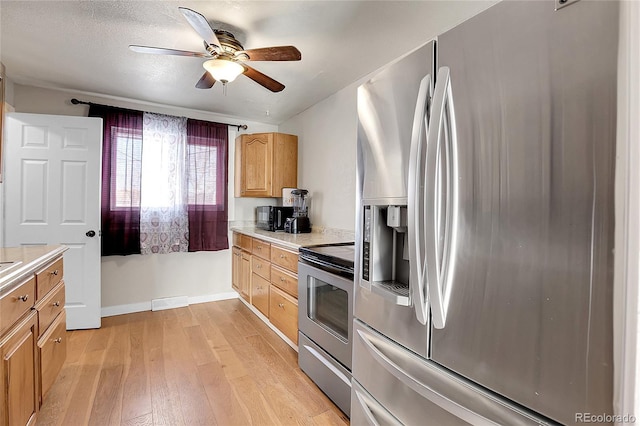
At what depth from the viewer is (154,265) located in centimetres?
353

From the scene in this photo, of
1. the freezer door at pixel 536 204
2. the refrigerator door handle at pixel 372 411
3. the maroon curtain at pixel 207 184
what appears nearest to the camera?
the freezer door at pixel 536 204

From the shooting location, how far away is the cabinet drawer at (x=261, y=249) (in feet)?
9.30

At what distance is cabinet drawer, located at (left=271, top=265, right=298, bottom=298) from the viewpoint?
2381 millimetres

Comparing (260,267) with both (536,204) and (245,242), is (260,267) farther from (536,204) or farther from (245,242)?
(536,204)

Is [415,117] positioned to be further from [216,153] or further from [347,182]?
[216,153]

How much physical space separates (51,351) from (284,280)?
59.8 inches

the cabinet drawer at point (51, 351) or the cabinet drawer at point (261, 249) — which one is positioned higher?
the cabinet drawer at point (261, 249)

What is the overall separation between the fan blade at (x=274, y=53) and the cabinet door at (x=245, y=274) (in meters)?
2.09

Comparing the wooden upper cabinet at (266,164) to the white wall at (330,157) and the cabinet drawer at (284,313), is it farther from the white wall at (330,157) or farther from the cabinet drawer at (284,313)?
the cabinet drawer at (284,313)

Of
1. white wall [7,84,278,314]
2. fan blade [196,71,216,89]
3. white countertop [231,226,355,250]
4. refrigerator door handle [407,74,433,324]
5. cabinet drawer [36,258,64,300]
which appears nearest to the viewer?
refrigerator door handle [407,74,433,324]

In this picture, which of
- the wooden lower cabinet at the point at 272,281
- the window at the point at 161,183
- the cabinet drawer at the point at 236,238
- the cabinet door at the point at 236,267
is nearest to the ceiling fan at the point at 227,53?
the wooden lower cabinet at the point at 272,281

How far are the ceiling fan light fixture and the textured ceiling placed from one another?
208 mm

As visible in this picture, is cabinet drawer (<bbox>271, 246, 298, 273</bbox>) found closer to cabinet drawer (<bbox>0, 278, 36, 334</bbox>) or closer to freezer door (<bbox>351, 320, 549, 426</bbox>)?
freezer door (<bbox>351, 320, 549, 426</bbox>)

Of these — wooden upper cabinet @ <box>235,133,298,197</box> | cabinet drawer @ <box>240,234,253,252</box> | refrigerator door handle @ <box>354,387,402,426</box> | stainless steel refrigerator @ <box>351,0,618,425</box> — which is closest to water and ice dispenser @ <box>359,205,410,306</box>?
stainless steel refrigerator @ <box>351,0,618,425</box>
